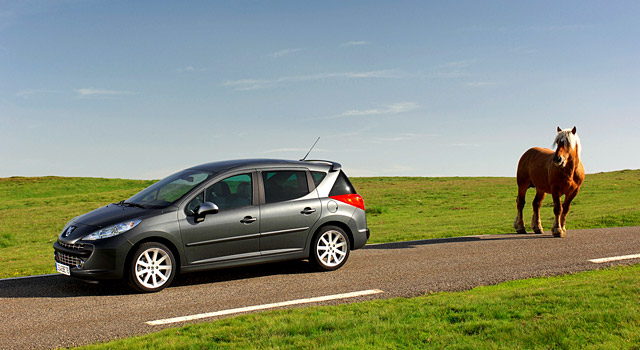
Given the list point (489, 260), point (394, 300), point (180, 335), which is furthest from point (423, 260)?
point (180, 335)

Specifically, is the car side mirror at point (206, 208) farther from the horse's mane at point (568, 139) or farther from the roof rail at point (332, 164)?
the horse's mane at point (568, 139)

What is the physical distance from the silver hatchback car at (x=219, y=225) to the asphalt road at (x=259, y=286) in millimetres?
364

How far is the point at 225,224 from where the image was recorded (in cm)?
879

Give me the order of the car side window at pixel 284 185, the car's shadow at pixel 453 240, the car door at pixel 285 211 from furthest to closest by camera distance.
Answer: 1. the car's shadow at pixel 453 240
2. the car side window at pixel 284 185
3. the car door at pixel 285 211

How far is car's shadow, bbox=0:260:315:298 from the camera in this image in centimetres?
845

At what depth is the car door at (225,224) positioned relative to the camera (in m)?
8.60

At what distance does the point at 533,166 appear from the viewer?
14.9 metres

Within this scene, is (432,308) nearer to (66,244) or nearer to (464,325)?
(464,325)

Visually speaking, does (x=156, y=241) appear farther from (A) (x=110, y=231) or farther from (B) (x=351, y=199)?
(B) (x=351, y=199)

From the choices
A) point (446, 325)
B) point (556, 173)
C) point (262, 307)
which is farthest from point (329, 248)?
point (556, 173)

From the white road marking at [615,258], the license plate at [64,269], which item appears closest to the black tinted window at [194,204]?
the license plate at [64,269]

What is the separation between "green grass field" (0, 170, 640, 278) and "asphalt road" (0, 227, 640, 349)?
3146 mm

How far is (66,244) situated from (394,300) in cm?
495

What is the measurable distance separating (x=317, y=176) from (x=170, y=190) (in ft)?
8.24
